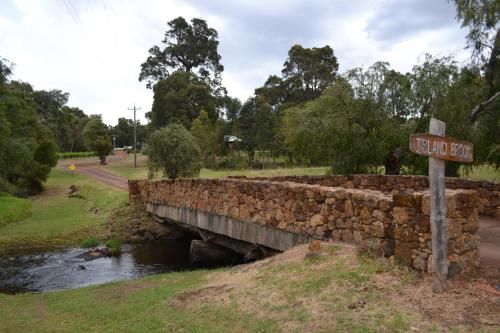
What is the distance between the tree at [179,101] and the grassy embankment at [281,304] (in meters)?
42.0

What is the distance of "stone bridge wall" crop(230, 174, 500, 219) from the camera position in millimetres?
10977

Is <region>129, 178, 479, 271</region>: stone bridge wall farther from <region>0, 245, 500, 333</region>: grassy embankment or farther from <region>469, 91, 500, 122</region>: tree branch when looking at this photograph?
<region>469, 91, 500, 122</region>: tree branch

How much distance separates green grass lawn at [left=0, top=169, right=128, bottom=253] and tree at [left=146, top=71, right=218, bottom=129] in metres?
19.2

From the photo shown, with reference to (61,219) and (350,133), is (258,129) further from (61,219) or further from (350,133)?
(350,133)

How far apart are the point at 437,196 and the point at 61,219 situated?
2078 centimetres

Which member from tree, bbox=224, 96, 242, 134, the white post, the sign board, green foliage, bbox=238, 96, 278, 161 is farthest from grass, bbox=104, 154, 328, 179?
the white post

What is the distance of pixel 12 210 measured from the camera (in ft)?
75.6

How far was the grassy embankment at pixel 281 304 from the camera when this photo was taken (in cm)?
516

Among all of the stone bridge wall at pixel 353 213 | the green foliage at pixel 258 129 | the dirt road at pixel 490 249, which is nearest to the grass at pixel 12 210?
the stone bridge wall at pixel 353 213

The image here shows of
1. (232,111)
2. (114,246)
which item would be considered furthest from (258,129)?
(114,246)

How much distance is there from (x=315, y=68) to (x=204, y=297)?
5625cm

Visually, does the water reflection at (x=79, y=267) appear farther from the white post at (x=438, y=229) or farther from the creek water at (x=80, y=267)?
the white post at (x=438, y=229)

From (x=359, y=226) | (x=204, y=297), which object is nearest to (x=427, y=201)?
(x=359, y=226)

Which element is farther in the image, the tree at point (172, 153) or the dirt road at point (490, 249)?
the tree at point (172, 153)
